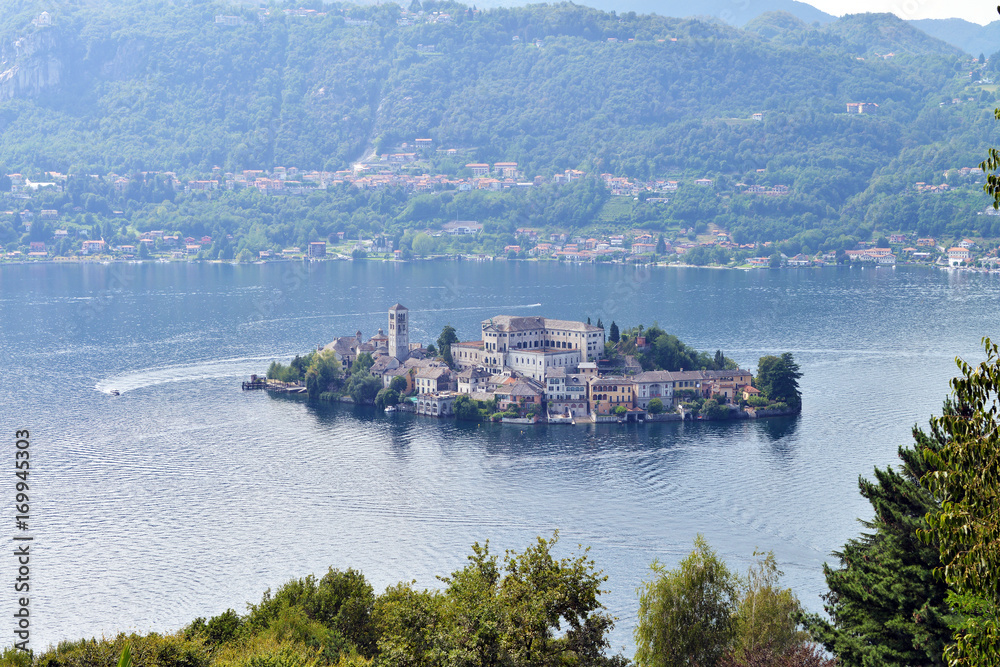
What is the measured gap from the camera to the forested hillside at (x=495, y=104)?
11325cm

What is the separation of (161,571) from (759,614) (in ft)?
40.8

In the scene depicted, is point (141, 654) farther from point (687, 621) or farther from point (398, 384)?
point (398, 384)

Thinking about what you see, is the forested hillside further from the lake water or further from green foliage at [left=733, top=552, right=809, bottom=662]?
green foliage at [left=733, top=552, right=809, bottom=662]

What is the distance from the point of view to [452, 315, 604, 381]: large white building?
130 feet

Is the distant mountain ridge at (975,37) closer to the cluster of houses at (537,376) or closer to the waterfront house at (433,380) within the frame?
the cluster of houses at (537,376)

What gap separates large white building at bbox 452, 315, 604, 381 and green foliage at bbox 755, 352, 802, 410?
5.92 meters

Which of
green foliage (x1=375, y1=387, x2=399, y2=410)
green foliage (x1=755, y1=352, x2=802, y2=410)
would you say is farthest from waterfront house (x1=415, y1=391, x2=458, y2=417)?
green foliage (x1=755, y1=352, x2=802, y2=410)

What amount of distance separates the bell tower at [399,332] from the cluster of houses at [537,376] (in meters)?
0.04

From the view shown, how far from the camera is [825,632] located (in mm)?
11453

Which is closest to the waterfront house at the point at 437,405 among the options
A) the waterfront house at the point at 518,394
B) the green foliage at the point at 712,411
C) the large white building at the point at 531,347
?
the waterfront house at the point at 518,394

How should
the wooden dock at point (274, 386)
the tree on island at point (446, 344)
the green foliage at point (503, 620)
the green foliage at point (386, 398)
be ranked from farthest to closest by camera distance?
the wooden dock at point (274, 386) < the tree on island at point (446, 344) < the green foliage at point (386, 398) < the green foliage at point (503, 620)

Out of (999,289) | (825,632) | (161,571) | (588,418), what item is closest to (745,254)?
(999,289)

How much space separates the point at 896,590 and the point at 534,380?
28.6 m

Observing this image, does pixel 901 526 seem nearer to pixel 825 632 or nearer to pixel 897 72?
pixel 825 632
